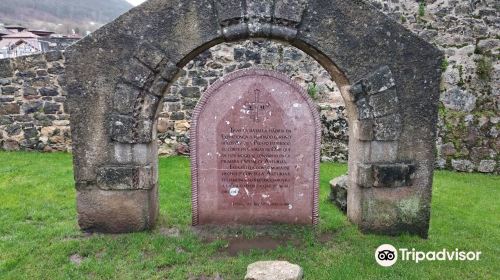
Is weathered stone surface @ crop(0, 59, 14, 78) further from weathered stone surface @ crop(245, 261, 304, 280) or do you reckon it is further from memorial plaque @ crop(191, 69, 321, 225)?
weathered stone surface @ crop(245, 261, 304, 280)

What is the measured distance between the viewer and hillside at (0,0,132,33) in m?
68.9

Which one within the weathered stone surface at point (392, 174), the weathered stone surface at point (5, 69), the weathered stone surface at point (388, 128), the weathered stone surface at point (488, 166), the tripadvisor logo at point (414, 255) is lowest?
the tripadvisor logo at point (414, 255)

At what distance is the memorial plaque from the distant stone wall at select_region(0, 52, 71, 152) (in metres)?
5.46

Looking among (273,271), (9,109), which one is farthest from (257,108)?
(9,109)

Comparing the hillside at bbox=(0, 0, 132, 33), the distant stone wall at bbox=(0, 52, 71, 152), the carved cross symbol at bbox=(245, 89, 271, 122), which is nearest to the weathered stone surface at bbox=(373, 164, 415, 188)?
the carved cross symbol at bbox=(245, 89, 271, 122)

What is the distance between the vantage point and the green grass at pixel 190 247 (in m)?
3.81

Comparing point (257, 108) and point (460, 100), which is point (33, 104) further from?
point (460, 100)

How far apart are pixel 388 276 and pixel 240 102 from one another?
2330 millimetres

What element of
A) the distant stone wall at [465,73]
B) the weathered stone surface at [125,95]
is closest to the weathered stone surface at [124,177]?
the weathered stone surface at [125,95]

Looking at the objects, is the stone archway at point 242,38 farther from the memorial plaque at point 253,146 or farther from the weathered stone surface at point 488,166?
the weathered stone surface at point 488,166

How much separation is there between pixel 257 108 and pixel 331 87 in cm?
421

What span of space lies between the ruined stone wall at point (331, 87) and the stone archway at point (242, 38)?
4095 mm

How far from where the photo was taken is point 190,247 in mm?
4270

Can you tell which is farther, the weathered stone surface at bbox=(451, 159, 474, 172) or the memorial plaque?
the weathered stone surface at bbox=(451, 159, 474, 172)
